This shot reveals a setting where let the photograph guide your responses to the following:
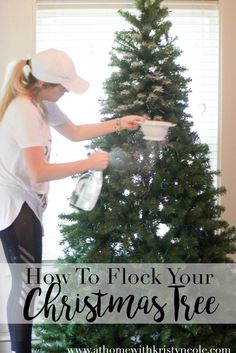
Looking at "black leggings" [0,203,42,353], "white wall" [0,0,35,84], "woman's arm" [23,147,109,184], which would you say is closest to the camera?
"woman's arm" [23,147,109,184]

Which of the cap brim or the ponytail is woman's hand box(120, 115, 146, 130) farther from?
the ponytail

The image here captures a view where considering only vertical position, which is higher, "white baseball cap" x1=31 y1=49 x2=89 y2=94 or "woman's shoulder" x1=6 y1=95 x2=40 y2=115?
"white baseball cap" x1=31 y1=49 x2=89 y2=94

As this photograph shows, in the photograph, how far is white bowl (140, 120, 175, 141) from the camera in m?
1.48

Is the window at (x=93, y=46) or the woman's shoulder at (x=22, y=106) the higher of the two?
the window at (x=93, y=46)

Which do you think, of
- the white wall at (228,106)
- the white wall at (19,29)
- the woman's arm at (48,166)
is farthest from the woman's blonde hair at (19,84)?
the white wall at (228,106)

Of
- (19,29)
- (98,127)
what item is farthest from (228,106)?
(19,29)

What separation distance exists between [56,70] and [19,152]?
31 cm

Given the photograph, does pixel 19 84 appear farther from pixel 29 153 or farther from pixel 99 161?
pixel 99 161

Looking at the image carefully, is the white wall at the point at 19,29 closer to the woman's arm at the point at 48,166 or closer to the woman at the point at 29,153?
the woman at the point at 29,153

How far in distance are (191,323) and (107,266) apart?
0.38 metres

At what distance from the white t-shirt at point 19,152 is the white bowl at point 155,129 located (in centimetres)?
36

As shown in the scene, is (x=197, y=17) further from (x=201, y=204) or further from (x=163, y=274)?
(x=163, y=274)

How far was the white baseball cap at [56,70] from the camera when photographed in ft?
4.63

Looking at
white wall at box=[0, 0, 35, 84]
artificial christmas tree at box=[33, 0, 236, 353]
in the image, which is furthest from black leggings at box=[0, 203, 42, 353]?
white wall at box=[0, 0, 35, 84]
